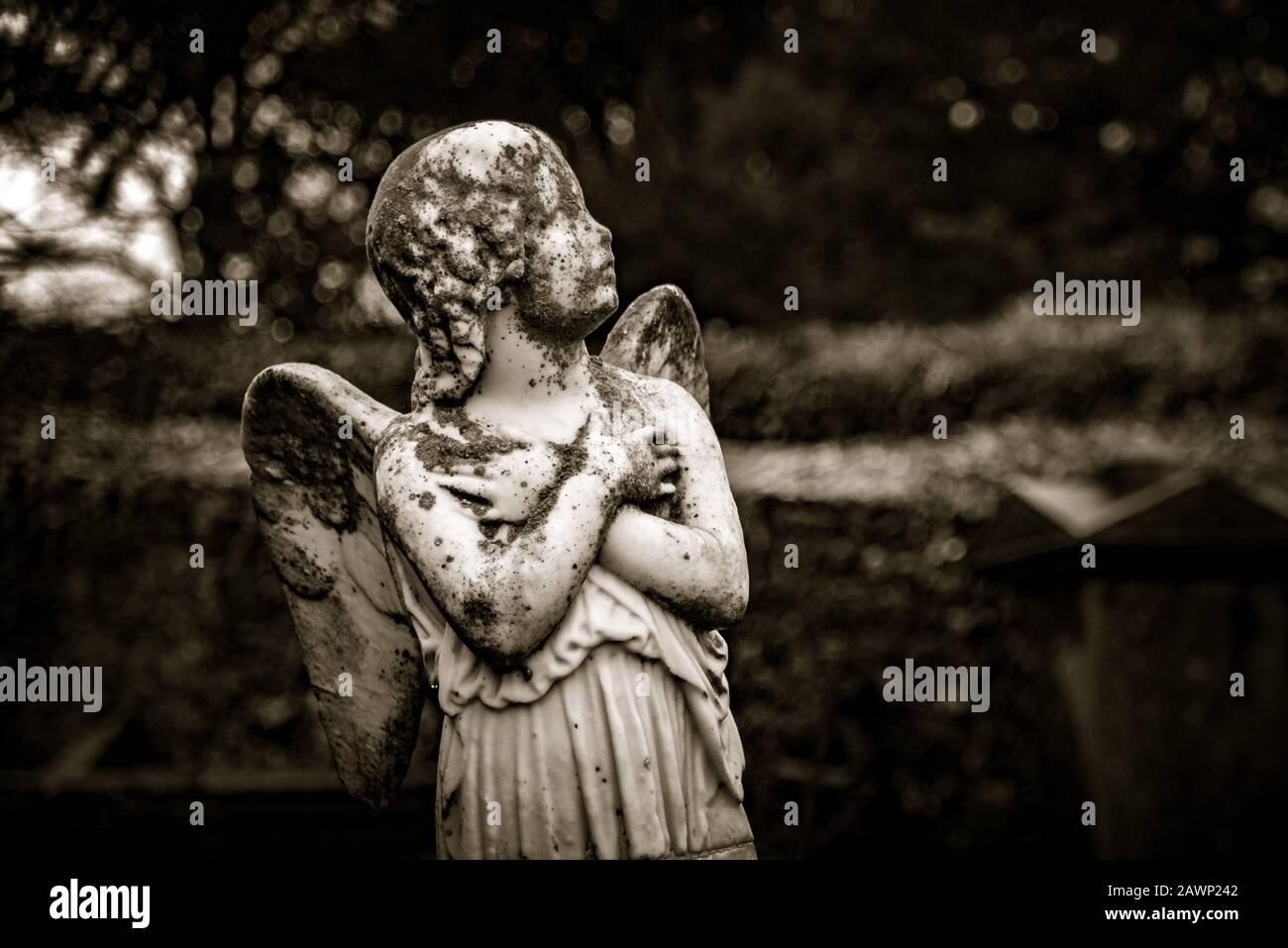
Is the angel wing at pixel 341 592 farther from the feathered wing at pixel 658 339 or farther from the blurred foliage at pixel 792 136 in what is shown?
the blurred foliage at pixel 792 136

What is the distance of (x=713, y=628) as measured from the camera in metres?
2.79

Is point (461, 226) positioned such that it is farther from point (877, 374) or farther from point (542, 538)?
point (877, 374)

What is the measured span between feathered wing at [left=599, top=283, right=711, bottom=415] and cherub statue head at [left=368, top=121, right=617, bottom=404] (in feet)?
1.61

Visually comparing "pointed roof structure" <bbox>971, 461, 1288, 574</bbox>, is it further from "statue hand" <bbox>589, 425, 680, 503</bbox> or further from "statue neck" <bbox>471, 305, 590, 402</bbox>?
"statue neck" <bbox>471, 305, 590, 402</bbox>

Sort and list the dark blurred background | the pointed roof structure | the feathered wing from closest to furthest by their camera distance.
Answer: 1. the feathered wing
2. the pointed roof structure
3. the dark blurred background

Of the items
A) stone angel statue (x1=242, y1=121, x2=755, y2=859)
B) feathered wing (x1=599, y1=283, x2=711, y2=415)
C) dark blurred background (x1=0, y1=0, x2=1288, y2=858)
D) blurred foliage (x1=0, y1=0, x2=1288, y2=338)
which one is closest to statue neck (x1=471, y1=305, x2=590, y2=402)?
stone angel statue (x1=242, y1=121, x2=755, y2=859)

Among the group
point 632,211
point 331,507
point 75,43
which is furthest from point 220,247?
point 331,507

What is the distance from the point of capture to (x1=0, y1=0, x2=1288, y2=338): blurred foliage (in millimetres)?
10227

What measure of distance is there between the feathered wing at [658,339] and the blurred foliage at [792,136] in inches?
270

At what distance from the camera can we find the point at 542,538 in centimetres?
254

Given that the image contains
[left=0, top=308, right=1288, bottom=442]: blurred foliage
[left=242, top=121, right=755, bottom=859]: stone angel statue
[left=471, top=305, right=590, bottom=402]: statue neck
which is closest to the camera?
[left=242, top=121, right=755, bottom=859]: stone angel statue

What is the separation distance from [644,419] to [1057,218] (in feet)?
39.1

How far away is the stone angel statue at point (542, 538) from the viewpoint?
2.59m

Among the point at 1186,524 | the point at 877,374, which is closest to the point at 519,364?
the point at 1186,524
